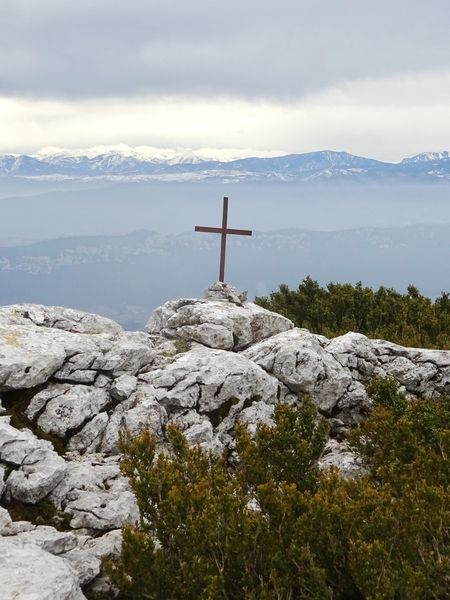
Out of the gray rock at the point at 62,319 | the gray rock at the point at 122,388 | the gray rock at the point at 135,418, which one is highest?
the gray rock at the point at 62,319

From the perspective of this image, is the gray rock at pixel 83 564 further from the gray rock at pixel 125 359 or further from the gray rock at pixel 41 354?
the gray rock at pixel 125 359

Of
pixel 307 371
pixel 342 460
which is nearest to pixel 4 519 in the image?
pixel 342 460

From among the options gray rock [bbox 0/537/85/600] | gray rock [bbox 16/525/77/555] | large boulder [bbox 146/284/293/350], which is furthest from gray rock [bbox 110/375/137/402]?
gray rock [bbox 0/537/85/600]

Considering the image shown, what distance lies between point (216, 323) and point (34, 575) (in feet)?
46.3

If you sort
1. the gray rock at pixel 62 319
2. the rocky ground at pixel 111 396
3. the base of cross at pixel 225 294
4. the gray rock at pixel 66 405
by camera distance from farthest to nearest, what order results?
1. the base of cross at pixel 225 294
2. the gray rock at pixel 62 319
3. the gray rock at pixel 66 405
4. the rocky ground at pixel 111 396

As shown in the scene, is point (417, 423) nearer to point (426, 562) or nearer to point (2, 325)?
point (426, 562)

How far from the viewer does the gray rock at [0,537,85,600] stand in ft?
30.8

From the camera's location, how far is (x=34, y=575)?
32.1 ft

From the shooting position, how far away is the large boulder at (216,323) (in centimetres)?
2258

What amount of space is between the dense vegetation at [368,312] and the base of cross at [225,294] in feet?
19.2

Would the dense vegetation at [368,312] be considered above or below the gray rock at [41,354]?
below

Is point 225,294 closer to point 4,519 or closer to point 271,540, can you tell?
point 4,519

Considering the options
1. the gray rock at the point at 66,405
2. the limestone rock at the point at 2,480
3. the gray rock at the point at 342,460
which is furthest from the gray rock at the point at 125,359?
the gray rock at the point at 342,460

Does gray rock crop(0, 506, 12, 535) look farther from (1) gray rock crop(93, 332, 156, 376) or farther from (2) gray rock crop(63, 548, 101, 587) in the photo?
(1) gray rock crop(93, 332, 156, 376)
